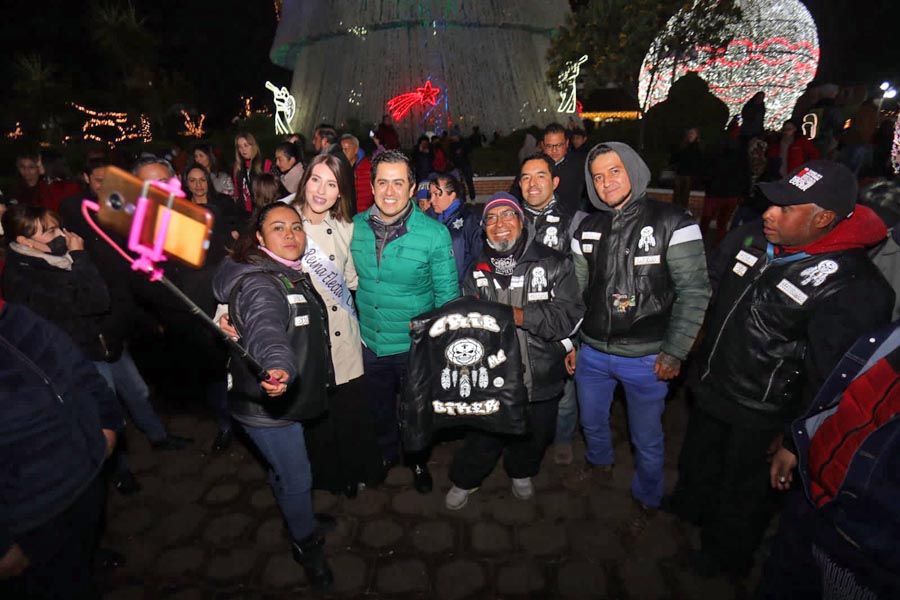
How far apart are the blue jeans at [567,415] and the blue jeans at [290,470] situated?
2.12 metres

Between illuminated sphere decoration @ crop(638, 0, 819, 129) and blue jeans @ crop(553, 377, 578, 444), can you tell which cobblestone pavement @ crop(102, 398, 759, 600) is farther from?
illuminated sphere decoration @ crop(638, 0, 819, 129)

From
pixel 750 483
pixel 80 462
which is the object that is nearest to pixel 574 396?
pixel 750 483

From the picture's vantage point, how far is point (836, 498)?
6.61 feet

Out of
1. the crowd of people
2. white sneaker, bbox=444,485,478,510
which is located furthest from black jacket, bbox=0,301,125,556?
white sneaker, bbox=444,485,478,510

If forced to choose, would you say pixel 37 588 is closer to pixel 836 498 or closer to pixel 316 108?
pixel 836 498

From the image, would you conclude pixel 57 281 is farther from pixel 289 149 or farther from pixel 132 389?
pixel 289 149

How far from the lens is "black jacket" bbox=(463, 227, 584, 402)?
334 cm

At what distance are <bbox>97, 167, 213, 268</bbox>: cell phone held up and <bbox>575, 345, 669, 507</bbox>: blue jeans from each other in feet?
9.08

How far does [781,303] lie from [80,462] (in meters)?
3.46

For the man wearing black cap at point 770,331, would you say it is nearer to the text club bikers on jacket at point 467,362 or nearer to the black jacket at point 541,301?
the black jacket at point 541,301

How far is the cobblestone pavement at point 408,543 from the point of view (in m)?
3.25

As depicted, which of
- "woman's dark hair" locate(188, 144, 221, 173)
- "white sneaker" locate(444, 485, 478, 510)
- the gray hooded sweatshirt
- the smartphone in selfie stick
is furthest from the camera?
"woman's dark hair" locate(188, 144, 221, 173)

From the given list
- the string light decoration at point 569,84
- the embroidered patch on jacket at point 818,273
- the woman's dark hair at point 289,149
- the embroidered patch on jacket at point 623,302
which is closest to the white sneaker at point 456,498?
the embroidered patch on jacket at point 623,302

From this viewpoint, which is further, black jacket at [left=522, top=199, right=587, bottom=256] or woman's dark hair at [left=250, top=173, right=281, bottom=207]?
woman's dark hair at [left=250, top=173, right=281, bottom=207]
